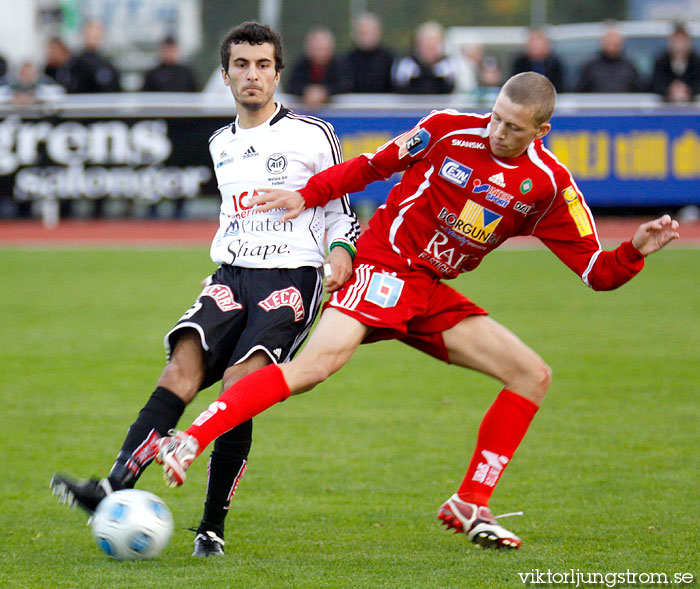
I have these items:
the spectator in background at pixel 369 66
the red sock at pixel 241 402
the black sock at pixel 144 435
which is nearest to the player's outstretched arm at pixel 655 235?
the red sock at pixel 241 402

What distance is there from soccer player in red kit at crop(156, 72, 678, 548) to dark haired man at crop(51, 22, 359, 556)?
129 millimetres

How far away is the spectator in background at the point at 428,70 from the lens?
50.9 feet

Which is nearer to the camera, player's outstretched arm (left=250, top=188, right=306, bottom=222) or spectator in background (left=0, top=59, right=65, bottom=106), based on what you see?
player's outstretched arm (left=250, top=188, right=306, bottom=222)

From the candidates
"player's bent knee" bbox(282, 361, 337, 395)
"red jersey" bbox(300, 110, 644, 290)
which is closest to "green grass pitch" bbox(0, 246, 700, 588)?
"player's bent knee" bbox(282, 361, 337, 395)

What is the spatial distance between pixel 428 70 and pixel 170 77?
3.73 m

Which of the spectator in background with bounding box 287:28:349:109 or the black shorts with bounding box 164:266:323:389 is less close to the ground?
the spectator in background with bounding box 287:28:349:109

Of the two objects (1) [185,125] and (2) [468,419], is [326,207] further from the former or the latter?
(1) [185,125]

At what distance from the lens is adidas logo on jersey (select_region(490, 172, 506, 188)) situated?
4641 millimetres

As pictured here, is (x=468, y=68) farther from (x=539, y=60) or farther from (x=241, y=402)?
(x=241, y=402)

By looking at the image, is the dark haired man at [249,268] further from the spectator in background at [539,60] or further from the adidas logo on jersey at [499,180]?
the spectator in background at [539,60]

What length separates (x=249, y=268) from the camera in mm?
4699

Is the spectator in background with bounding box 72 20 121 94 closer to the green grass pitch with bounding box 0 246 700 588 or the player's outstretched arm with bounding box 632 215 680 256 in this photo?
the green grass pitch with bounding box 0 246 700 588

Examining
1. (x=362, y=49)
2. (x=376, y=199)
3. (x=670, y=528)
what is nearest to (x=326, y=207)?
(x=670, y=528)

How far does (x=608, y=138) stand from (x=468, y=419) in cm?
915
